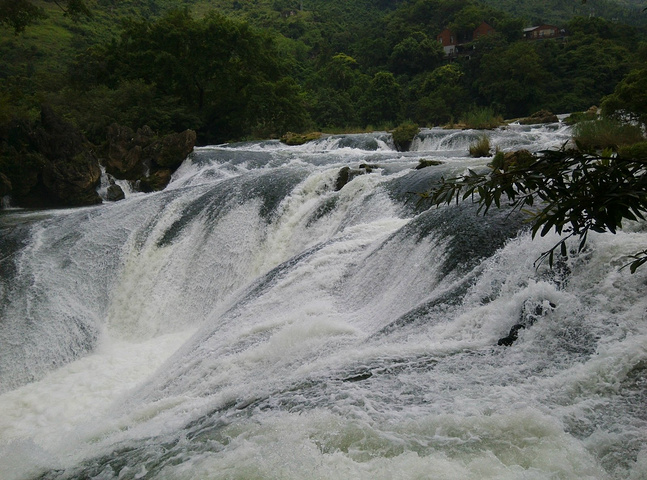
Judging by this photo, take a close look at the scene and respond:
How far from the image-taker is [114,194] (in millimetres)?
13742

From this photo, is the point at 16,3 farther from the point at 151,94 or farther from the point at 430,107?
the point at 430,107

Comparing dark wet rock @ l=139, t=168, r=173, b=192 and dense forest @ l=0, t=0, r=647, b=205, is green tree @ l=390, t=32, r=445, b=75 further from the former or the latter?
dark wet rock @ l=139, t=168, r=173, b=192

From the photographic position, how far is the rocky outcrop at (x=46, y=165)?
12703 millimetres

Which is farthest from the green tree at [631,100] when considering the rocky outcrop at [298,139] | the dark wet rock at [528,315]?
the rocky outcrop at [298,139]

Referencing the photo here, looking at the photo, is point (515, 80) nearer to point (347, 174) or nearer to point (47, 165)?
point (347, 174)

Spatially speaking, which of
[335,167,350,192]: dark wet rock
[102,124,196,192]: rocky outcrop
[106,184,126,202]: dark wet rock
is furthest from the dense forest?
[335,167,350,192]: dark wet rock

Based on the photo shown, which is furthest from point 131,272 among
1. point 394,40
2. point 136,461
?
point 394,40

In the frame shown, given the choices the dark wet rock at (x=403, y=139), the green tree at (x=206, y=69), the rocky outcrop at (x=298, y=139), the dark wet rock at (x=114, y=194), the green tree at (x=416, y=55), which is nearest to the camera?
the dark wet rock at (x=114, y=194)

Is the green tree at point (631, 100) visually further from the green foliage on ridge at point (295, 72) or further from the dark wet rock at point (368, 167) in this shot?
the dark wet rock at point (368, 167)

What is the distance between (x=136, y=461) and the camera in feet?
10.8

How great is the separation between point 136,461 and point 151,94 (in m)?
20.2

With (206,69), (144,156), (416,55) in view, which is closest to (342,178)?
(144,156)

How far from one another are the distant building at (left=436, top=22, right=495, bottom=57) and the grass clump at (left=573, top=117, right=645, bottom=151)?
3557 centimetres

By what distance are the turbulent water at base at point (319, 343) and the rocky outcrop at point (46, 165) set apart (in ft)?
11.1
